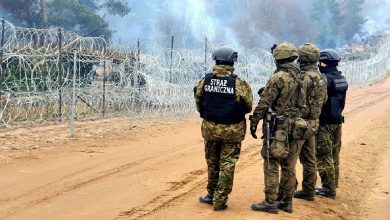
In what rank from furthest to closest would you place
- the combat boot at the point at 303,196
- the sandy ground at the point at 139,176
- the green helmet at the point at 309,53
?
the combat boot at the point at 303,196
the green helmet at the point at 309,53
the sandy ground at the point at 139,176

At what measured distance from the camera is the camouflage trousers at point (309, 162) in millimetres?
6293

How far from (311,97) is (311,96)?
11 mm

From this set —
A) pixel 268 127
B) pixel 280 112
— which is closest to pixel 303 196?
pixel 268 127

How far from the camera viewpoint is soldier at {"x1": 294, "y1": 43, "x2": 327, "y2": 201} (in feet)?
20.1

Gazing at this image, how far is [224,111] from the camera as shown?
568 centimetres

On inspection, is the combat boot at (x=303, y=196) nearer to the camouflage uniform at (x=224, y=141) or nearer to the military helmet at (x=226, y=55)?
the camouflage uniform at (x=224, y=141)

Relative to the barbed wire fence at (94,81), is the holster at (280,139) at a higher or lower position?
lower

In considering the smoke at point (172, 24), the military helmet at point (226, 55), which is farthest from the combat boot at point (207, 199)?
the smoke at point (172, 24)

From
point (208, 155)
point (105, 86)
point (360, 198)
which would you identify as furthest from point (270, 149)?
point (105, 86)

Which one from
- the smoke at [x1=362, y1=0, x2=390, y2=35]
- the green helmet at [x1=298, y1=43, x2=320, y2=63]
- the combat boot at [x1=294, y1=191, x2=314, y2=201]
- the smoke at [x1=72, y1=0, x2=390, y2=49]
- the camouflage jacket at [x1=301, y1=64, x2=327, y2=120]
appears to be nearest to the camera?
the camouflage jacket at [x1=301, y1=64, x2=327, y2=120]

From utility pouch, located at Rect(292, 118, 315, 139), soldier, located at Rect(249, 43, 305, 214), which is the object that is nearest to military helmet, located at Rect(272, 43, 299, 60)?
soldier, located at Rect(249, 43, 305, 214)

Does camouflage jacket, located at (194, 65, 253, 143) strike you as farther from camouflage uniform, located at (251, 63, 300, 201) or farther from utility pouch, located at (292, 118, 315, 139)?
utility pouch, located at (292, 118, 315, 139)

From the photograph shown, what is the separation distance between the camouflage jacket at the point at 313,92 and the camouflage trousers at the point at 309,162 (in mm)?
311

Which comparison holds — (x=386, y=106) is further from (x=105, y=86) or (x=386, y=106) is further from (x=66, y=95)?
(x=66, y=95)
